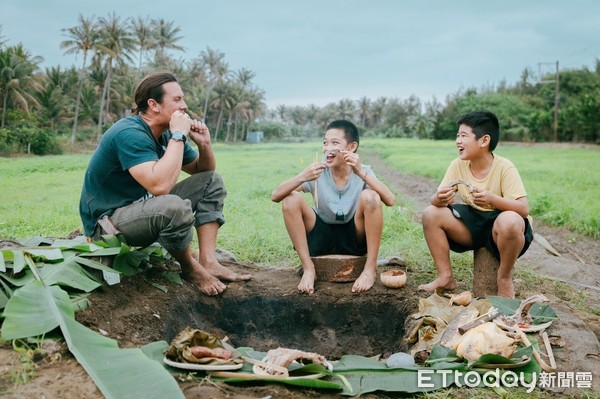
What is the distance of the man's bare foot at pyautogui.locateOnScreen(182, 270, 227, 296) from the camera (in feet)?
12.5

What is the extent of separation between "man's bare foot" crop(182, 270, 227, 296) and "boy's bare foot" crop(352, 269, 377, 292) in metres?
0.98

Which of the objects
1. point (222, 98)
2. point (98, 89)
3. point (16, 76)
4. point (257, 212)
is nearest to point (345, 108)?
point (222, 98)

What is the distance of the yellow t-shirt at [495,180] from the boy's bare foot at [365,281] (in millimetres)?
818

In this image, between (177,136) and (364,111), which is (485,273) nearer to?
(177,136)

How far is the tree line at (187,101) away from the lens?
88.4 ft

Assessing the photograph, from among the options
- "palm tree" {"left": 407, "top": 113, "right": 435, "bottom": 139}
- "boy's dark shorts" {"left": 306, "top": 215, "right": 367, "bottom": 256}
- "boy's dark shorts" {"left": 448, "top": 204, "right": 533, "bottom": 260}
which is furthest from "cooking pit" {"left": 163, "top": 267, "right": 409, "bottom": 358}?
"palm tree" {"left": 407, "top": 113, "right": 435, "bottom": 139}

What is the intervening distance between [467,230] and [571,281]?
167 cm

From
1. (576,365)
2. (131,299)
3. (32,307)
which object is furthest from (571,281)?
(32,307)

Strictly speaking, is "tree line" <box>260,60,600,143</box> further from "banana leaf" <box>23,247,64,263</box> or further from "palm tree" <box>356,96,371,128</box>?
"banana leaf" <box>23,247,64,263</box>

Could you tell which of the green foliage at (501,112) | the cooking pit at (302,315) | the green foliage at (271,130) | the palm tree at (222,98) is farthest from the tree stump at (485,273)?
the green foliage at (271,130)

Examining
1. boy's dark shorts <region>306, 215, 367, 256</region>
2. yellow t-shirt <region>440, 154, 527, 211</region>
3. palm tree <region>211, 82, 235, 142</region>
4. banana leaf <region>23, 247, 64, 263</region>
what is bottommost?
boy's dark shorts <region>306, 215, 367, 256</region>

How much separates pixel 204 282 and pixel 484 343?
2003 millimetres

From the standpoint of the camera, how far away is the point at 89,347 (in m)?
2.38

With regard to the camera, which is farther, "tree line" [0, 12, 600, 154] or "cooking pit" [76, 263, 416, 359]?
"tree line" [0, 12, 600, 154]
